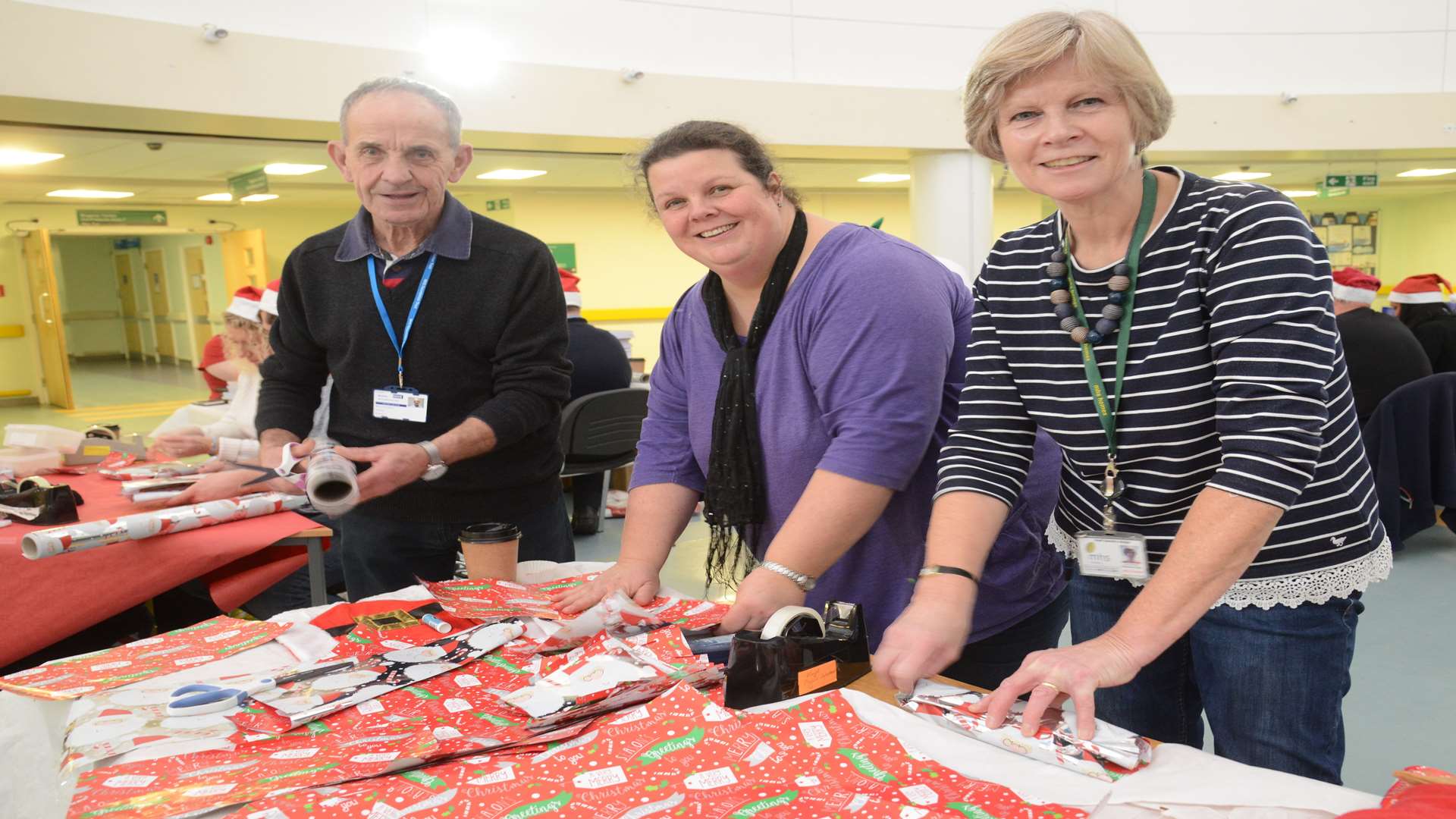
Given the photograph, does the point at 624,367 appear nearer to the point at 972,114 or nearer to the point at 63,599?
the point at 63,599

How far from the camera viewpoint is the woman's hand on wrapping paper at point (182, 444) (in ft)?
12.2

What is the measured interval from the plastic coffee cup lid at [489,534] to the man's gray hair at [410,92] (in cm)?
82

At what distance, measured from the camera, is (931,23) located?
27.5 ft

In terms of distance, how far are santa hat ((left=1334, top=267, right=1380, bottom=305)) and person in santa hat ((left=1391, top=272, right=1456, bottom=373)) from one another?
0.41m

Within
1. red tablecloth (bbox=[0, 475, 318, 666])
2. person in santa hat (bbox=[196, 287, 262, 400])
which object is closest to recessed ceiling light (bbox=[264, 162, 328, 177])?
person in santa hat (bbox=[196, 287, 262, 400])

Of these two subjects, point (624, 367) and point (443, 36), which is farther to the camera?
point (443, 36)

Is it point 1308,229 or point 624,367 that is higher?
point 1308,229

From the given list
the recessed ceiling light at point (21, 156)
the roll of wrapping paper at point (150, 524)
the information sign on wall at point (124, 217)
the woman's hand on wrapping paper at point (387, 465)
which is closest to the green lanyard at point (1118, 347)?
the woman's hand on wrapping paper at point (387, 465)

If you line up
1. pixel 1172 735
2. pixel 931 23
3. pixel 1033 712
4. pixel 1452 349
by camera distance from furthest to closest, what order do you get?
pixel 931 23, pixel 1452 349, pixel 1172 735, pixel 1033 712

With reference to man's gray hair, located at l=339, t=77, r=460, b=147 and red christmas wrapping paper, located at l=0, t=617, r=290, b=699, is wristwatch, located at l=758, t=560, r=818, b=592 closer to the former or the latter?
red christmas wrapping paper, located at l=0, t=617, r=290, b=699

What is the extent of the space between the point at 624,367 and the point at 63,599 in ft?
11.3

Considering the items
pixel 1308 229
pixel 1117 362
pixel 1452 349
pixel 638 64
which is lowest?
pixel 1452 349

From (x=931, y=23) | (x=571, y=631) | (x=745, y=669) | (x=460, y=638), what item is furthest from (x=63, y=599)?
(x=931, y=23)

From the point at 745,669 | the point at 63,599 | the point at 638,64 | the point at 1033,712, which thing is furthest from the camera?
the point at 638,64
